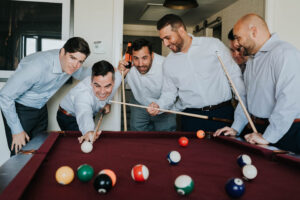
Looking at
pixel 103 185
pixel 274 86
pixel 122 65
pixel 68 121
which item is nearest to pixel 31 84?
pixel 68 121

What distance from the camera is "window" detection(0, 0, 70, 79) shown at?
9.66 ft

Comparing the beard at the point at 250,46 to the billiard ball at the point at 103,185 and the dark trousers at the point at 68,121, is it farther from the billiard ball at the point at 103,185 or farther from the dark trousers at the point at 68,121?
the dark trousers at the point at 68,121

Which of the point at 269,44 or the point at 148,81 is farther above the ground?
the point at 269,44

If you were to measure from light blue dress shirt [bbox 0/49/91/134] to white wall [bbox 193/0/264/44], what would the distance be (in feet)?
10.7

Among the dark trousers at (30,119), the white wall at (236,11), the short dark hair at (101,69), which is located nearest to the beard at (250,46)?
the short dark hair at (101,69)

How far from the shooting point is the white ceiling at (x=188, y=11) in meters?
5.23

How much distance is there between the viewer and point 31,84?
2273mm

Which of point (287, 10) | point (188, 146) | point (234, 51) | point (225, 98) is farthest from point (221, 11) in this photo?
point (188, 146)

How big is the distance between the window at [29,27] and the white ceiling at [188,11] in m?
2.47

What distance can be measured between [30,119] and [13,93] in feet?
1.48

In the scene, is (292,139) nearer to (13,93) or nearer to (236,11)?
(13,93)

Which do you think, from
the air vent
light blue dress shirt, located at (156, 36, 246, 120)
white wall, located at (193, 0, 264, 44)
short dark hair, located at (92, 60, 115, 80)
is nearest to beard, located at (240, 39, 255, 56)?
light blue dress shirt, located at (156, 36, 246, 120)

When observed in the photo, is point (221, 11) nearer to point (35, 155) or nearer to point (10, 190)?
point (35, 155)

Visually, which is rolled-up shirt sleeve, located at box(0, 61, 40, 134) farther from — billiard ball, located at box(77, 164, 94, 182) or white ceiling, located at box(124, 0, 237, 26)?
white ceiling, located at box(124, 0, 237, 26)
